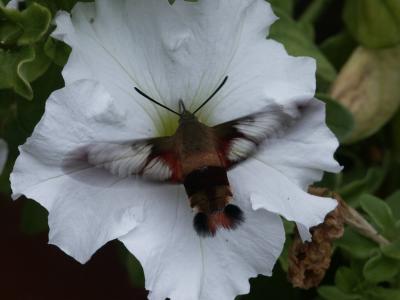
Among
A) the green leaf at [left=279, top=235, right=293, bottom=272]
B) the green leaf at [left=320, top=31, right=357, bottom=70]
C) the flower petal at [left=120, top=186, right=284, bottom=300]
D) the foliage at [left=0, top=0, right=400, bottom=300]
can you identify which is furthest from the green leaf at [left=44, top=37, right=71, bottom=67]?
the green leaf at [left=320, top=31, right=357, bottom=70]

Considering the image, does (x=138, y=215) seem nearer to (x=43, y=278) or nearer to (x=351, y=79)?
(x=351, y=79)

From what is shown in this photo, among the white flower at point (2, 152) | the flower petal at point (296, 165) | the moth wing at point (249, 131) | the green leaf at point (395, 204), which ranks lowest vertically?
the green leaf at point (395, 204)

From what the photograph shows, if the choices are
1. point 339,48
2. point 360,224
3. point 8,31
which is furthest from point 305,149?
point 339,48

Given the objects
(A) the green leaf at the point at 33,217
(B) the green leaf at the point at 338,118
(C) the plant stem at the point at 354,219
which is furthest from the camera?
(A) the green leaf at the point at 33,217

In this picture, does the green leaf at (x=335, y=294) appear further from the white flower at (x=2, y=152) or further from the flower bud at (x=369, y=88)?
the white flower at (x=2, y=152)

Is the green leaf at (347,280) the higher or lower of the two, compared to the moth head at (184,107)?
lower

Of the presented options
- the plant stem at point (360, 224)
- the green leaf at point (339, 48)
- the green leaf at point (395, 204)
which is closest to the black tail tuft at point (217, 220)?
the plant stem at point (360, 224)

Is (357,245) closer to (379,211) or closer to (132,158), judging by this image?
(379,211)

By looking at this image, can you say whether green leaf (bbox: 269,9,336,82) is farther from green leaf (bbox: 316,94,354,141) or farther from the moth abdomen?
the moth abdomen
